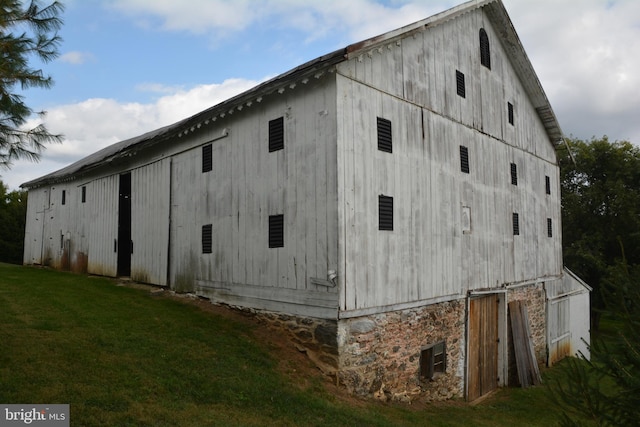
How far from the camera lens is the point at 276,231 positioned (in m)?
10.4

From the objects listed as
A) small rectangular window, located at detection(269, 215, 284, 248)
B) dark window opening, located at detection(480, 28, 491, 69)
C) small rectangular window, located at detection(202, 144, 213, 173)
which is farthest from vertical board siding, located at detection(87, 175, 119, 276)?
dark window opening, located at detection(480, 28, 491, 69)

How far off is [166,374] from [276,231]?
3902 mm

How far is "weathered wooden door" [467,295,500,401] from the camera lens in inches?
528

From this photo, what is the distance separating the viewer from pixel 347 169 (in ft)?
31.0

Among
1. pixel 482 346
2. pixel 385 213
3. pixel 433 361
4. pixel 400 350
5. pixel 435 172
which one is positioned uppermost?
pixel 435 172

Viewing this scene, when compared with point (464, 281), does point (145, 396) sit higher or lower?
lower

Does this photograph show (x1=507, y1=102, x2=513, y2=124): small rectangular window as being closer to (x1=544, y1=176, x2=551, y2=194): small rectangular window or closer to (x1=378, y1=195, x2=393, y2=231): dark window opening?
(x1=544, y1=176, x2=551, y2=194): small rectangular window

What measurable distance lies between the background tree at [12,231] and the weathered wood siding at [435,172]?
3256 centimetres

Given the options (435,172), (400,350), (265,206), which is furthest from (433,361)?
(265,206)

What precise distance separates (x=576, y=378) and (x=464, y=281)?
331 inches

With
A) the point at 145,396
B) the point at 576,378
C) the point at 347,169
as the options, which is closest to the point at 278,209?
the point at 347,169

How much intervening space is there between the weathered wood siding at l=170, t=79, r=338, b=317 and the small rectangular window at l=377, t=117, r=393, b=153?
1.56 m

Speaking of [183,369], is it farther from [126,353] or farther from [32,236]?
[32,236]

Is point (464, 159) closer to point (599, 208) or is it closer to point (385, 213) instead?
point (385, 213)
